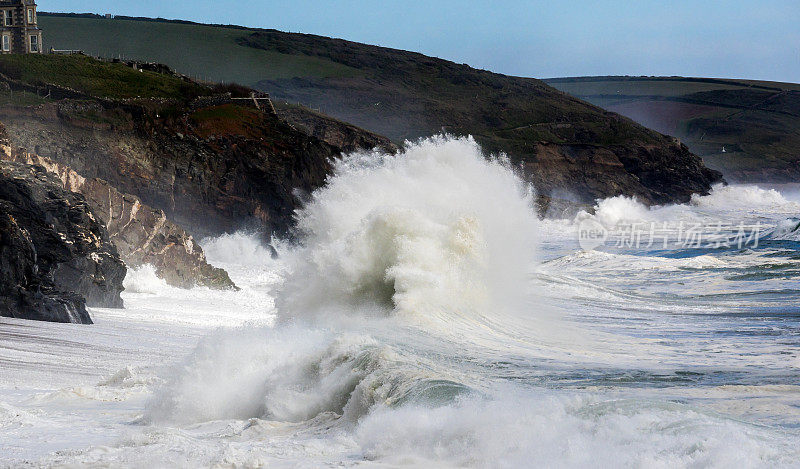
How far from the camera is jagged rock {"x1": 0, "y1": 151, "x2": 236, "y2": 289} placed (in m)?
19.8

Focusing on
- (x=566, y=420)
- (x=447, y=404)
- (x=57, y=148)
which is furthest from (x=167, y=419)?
(x=57, y=148)

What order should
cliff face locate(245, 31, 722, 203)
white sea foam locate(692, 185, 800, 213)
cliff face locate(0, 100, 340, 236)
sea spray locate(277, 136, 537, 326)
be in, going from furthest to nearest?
cliff face locate(245, 31, 722, 203)
white sea foam locate(692, 185, 800, 213)
cliff face locate(0, 100, 340, 236)
sea spray locate(277, 136, 537, 326)

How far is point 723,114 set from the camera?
459 ft

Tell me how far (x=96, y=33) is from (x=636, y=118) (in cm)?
7545

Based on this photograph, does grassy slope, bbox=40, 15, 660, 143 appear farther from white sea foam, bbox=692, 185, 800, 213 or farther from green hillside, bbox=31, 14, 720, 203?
white sea foam, bbox=692, 185, 800, 213

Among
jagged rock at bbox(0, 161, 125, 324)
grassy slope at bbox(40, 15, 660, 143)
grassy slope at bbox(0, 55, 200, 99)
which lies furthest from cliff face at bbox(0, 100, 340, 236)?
grassy slope at bbox(40, 15, 660, 143)

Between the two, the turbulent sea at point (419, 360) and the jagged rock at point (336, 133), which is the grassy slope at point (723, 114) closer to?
the jagged rock at point (336, 133)

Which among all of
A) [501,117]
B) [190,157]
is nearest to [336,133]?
[190,157]

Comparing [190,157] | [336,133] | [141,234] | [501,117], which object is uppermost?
[501,117]

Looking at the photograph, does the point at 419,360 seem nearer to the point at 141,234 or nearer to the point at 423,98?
the point at 141,234

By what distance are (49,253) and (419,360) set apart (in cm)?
791

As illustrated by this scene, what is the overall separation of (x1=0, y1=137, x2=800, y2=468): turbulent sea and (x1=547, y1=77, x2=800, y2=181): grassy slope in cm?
10348

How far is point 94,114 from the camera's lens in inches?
1433

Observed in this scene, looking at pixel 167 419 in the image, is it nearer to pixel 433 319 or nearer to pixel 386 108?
pixel 433 319
